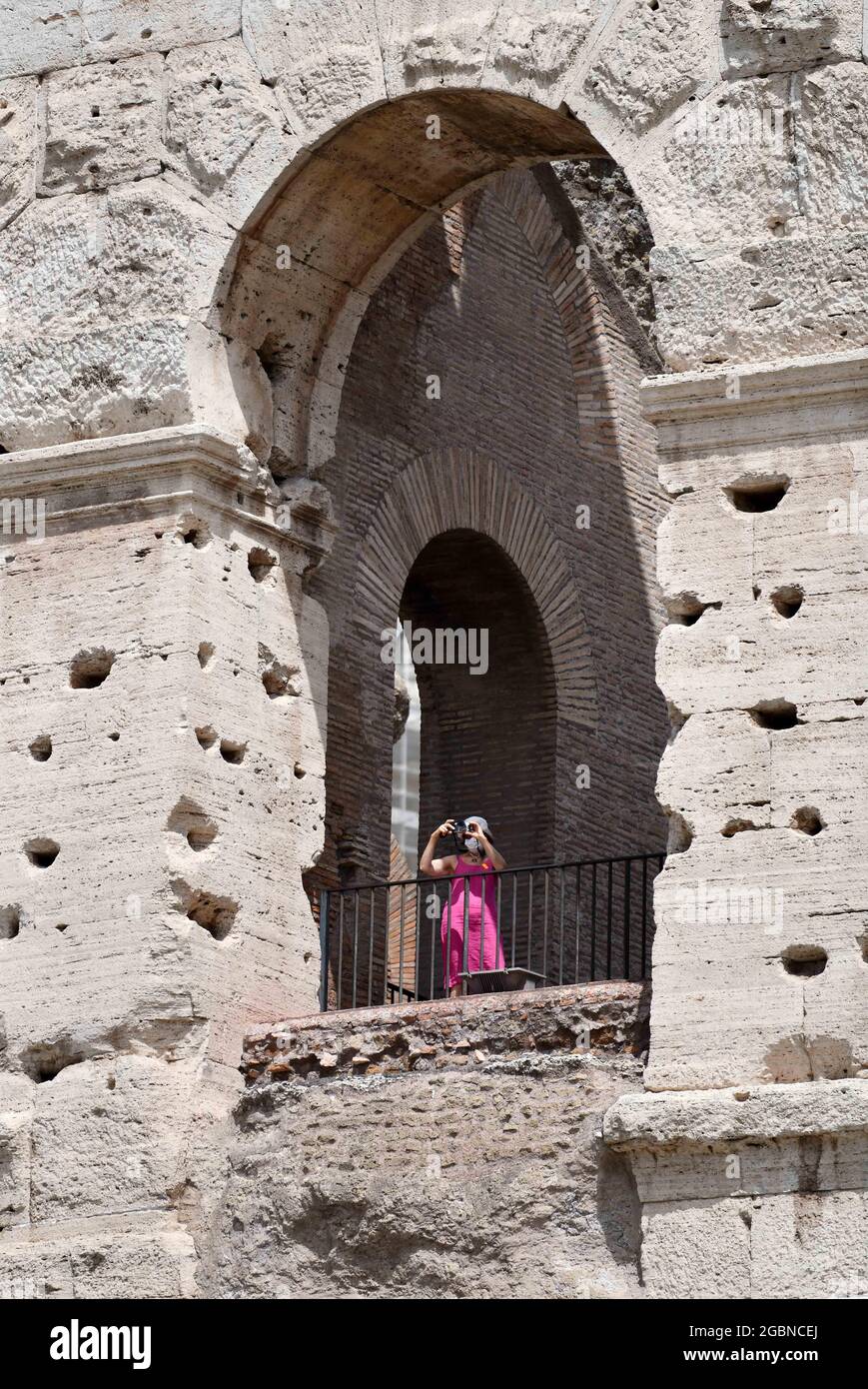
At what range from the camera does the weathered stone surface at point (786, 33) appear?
11281 mm

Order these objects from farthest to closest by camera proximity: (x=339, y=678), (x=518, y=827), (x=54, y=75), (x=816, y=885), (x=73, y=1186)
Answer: (x=518, y=827) < (x=339, y=678) < (x=54, y=75) < (x=73, y=1186) < (x=816, y=885)

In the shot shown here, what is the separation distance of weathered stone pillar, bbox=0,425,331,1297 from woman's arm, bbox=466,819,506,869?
2.01 feet

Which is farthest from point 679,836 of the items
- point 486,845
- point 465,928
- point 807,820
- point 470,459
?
point 470,459

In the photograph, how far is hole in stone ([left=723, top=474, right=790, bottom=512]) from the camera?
11.2 m

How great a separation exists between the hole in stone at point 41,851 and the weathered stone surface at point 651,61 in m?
3.38

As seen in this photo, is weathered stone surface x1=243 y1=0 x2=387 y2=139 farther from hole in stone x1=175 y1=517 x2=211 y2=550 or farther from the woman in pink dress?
the woman in pink dress

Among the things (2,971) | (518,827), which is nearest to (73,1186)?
(2,971)

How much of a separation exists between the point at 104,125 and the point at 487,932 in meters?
3.46

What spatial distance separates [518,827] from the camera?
14.9m

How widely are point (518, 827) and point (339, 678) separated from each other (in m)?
1.75

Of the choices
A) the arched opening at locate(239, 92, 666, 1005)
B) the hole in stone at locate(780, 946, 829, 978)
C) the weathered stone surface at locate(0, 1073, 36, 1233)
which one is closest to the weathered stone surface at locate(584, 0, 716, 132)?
the arched opening at locate(239, 92, 666, 1005)

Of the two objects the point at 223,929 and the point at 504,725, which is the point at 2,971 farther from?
the point at 504,725

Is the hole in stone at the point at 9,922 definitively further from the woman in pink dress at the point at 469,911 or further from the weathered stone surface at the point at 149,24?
the weathered stone surface at the point at 149,24

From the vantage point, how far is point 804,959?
10.7 m
